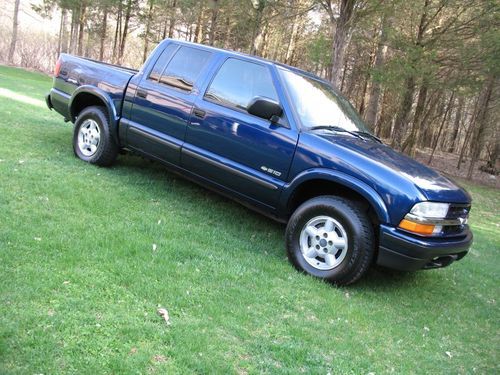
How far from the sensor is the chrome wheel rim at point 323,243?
14.5 ft

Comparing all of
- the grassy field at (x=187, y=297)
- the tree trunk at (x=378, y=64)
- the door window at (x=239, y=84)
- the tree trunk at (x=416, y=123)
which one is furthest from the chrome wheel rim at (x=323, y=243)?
the tree trunk at (x=416, y=123)

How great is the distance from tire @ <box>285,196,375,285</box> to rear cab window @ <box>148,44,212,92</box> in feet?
7.06

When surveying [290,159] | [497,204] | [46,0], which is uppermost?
[46,0]

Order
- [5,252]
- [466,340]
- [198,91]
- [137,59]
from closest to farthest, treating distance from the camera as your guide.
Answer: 1. [5,252]
2. [466,340]
3. [198,91]
4. [137,59]

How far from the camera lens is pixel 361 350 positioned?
3445 millimetres

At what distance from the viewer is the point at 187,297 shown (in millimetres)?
3596

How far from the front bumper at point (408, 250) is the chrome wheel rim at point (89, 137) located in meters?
4.05

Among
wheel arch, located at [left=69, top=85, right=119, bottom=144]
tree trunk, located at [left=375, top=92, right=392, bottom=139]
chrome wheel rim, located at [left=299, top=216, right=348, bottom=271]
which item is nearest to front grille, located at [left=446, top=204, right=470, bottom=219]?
chrome wheel rim, located at [left=299, top=216, right=348, bottom=271]

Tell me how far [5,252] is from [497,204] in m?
13.6

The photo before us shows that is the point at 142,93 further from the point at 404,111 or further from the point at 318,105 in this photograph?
the point at 404,111

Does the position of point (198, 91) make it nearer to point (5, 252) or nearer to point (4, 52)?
point (5, 252)

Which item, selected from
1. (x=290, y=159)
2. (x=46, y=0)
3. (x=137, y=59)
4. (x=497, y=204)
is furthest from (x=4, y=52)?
(x=290, y=159)

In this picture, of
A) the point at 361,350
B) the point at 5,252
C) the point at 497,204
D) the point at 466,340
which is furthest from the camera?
the point at 497,204

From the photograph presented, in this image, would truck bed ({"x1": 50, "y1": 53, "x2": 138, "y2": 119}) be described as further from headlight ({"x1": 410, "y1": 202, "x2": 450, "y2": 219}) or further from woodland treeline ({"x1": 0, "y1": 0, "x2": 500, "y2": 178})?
woodland treeline ({"x1": 0, "y1": 0, "x2": 500, "y2": 178})
